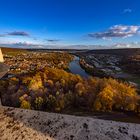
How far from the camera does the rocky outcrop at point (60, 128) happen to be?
4.13 m

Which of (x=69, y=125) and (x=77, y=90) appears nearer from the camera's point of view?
(x=69, y=125)

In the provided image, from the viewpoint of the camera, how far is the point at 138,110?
1652 inches

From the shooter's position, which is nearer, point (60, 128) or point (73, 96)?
point (60, 128)

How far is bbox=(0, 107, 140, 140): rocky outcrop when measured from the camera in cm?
413

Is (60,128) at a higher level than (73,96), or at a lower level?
higher

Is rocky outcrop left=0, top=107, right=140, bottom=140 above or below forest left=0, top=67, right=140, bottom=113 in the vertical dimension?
above

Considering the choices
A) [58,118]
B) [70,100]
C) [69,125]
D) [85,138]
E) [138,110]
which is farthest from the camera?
[70,100]

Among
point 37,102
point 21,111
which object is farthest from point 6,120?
point 37,102

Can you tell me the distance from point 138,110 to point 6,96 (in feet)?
96.4

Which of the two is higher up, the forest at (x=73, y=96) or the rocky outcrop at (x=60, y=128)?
the rocky outcrop at (x=60, y=128)

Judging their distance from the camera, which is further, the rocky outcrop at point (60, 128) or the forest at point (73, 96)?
the forest at point (73, 96)

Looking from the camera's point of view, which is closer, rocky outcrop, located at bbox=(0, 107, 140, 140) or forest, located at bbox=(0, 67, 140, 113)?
rocky outcrop, located at bbox=(0, 107, 140, 140)

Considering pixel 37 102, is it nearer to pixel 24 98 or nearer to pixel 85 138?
pixel 24 98

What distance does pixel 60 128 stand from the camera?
4422mm
